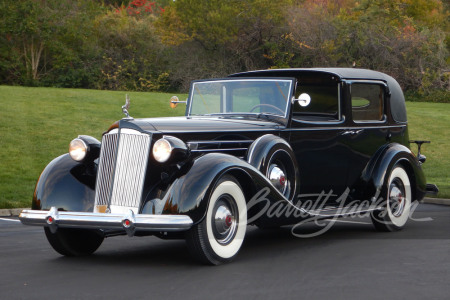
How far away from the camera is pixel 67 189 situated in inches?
255

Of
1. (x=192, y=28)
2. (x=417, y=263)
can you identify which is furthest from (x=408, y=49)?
(x=417, y=263)

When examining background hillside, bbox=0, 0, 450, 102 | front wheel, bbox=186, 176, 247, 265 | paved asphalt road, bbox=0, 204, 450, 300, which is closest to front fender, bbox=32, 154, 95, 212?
paved asphalt road, bbox=0, 204, 450, 300

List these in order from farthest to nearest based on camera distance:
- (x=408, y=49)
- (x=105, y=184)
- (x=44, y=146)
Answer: (x=408, y=49)
(x=44, y=146)
(x=105, y=184)

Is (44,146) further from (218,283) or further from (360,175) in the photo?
(218,283)

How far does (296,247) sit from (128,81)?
1109 inches

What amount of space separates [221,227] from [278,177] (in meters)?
1.13

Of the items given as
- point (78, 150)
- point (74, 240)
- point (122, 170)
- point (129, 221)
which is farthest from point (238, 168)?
point (74, 240)

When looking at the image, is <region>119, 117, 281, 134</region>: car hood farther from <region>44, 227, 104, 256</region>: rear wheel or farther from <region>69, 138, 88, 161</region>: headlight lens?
<region>44, 227, 104, 256</region>: rear wheel

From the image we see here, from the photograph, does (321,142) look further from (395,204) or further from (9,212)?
(9,212)

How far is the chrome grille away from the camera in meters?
6.22

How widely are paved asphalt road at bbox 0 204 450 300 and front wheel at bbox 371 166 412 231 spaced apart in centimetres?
27

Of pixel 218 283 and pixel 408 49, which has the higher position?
pixel 408 49

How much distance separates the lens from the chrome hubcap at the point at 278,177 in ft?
23.3

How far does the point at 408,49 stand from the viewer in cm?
3356
